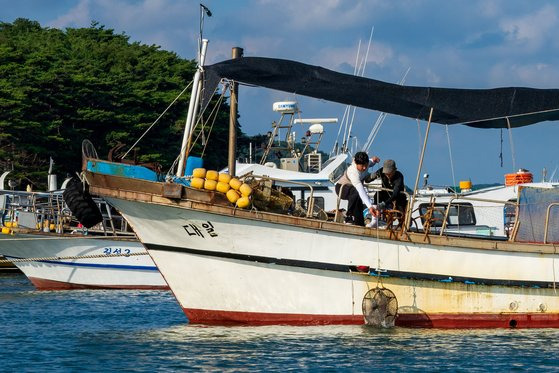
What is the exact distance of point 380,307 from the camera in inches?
682

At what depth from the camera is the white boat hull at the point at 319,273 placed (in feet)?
56.0

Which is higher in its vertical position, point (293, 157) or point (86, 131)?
point (86, 131)

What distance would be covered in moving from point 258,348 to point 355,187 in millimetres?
3507

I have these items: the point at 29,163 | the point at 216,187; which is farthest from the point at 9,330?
the point at 29,163

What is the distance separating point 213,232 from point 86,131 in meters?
34.8

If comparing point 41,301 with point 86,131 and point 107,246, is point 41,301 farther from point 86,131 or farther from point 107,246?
point 86,131

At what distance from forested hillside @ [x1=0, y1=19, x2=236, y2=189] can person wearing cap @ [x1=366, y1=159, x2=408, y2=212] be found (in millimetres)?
25441

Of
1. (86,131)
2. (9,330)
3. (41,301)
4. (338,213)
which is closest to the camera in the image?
(338,213)

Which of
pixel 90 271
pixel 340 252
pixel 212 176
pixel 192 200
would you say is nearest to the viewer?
pixel 192 200

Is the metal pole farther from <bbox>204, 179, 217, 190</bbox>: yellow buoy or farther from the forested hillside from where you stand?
the forested hillside

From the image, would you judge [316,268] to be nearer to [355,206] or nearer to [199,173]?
[355,206]

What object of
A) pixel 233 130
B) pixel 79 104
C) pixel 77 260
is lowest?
pixel 77 260

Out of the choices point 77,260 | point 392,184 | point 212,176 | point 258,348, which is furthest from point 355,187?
point 77,260

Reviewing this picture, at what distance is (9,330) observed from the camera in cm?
1900
